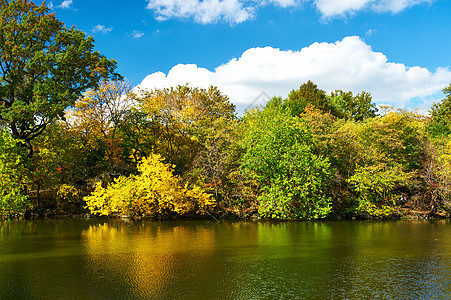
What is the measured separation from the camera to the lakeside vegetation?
963 inches

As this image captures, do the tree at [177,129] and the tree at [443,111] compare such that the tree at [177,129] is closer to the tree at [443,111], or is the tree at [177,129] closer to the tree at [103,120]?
the tree at [103,120]

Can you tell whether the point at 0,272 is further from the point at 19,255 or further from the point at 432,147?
the point at 432,147

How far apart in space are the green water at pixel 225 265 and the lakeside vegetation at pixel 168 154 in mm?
6779

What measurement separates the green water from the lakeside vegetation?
6779mm

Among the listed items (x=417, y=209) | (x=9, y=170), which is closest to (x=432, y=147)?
(x=417, y=209)

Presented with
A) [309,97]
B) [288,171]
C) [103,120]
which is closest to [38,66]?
[103,120]

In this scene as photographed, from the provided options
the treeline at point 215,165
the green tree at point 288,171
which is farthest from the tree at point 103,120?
the green tree at point 288,171

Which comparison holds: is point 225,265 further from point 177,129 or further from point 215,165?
point 177,129

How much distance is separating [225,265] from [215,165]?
16.2 meters

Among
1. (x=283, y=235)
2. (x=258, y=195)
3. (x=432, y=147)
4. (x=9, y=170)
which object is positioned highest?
(x=432, y=147)

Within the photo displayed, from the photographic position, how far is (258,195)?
2638cm

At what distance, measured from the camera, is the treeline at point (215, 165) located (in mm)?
24375

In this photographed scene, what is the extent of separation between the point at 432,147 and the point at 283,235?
62.2 feet

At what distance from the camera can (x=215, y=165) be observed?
88.8ft
